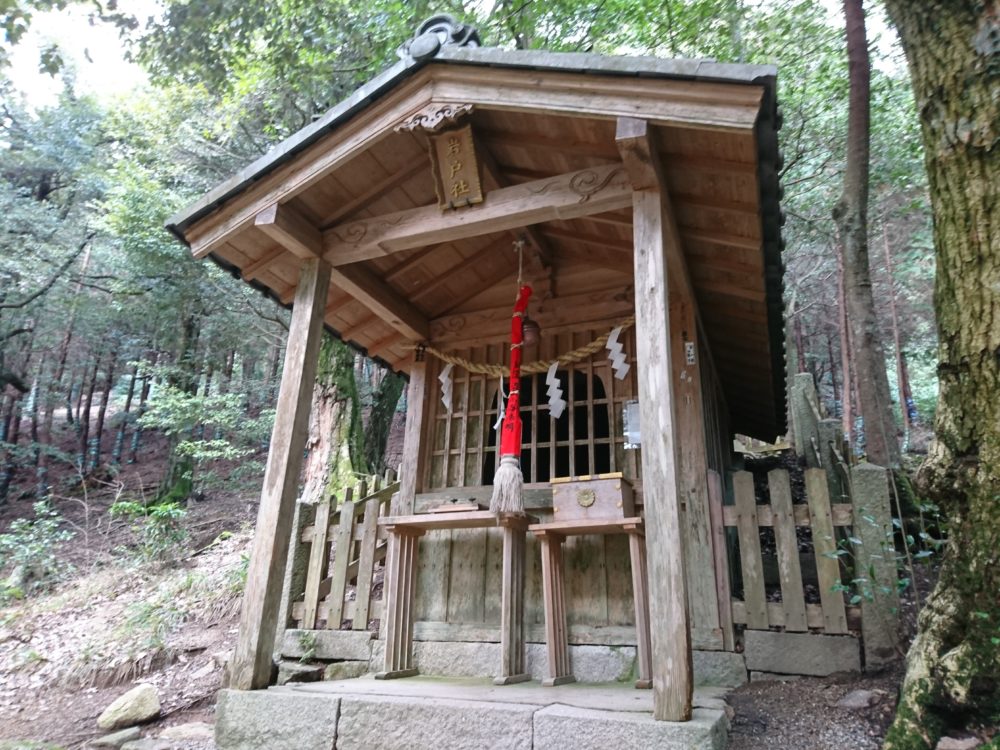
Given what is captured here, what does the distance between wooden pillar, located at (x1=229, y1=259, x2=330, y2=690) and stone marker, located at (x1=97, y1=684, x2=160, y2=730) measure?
1878 mm

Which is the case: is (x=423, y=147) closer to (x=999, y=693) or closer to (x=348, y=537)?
(x=348, y=537)

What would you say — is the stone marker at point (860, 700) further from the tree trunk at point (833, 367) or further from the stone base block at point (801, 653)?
the tree trunk at point (833, 367)

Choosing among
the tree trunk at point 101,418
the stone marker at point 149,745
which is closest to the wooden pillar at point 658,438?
the stone marker at point 149,745

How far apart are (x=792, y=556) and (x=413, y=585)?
2.79 m

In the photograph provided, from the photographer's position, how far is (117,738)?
4613 millimetres

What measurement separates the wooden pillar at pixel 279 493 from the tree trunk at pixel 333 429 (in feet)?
13.6

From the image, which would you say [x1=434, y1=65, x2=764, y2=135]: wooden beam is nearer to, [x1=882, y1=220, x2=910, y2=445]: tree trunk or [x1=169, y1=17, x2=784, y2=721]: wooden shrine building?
[x1=169, y1=17, x2=784, y2=721]: wooden shrine building

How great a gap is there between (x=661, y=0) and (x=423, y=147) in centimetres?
700

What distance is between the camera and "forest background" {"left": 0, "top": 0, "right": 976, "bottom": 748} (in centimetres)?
902

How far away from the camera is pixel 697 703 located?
347 centimetres

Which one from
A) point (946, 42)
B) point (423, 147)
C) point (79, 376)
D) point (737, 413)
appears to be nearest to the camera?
point (946, 42)

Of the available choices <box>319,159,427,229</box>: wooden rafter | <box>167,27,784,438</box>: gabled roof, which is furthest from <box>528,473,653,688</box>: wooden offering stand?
<box>319,159,427,229</box>: wooden rafter

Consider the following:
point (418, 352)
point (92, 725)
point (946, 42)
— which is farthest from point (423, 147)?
point (92, 725)

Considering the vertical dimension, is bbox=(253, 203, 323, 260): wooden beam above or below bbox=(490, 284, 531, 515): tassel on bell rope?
above
